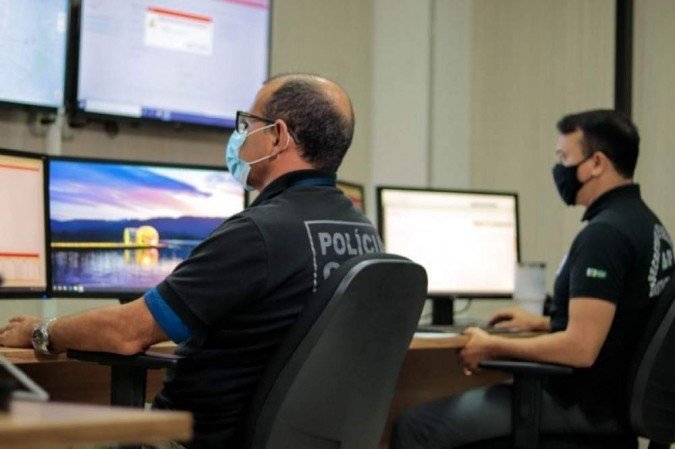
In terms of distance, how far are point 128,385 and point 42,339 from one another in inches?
7.5

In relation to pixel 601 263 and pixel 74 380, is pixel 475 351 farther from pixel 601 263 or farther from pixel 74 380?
pixel 74 380

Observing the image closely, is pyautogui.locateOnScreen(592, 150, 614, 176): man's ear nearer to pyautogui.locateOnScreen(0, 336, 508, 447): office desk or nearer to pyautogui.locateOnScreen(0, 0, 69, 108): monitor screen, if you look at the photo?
pyautogui.locateOnScreen(0, 336, 508, 447): office desk

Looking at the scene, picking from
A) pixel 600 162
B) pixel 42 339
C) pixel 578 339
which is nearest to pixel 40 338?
pixel 42 339

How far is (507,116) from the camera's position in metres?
4.33

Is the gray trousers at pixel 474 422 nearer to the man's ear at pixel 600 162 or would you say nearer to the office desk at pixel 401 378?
the office desk at pixel 401 378

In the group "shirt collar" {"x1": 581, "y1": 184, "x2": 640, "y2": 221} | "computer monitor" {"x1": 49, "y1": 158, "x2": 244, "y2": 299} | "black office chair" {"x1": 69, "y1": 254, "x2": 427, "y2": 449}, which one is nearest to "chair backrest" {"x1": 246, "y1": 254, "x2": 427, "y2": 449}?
"black office chair" {"x1": 69, "y1": 254, "x2": 427, "y2": 449}

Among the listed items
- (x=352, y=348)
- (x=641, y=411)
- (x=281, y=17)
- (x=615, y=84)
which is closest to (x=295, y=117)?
(x=352, y=348)

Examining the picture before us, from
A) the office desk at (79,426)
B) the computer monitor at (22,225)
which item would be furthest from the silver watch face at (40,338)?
the office desk at (79,426)

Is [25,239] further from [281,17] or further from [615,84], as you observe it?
[615,84]

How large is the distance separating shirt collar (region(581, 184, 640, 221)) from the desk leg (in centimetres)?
142

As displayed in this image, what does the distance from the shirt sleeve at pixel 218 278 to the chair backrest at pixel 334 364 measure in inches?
5.2

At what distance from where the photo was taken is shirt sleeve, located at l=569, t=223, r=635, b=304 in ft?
8.44

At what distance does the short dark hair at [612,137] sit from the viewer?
288cm

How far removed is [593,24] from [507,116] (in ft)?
1.68
